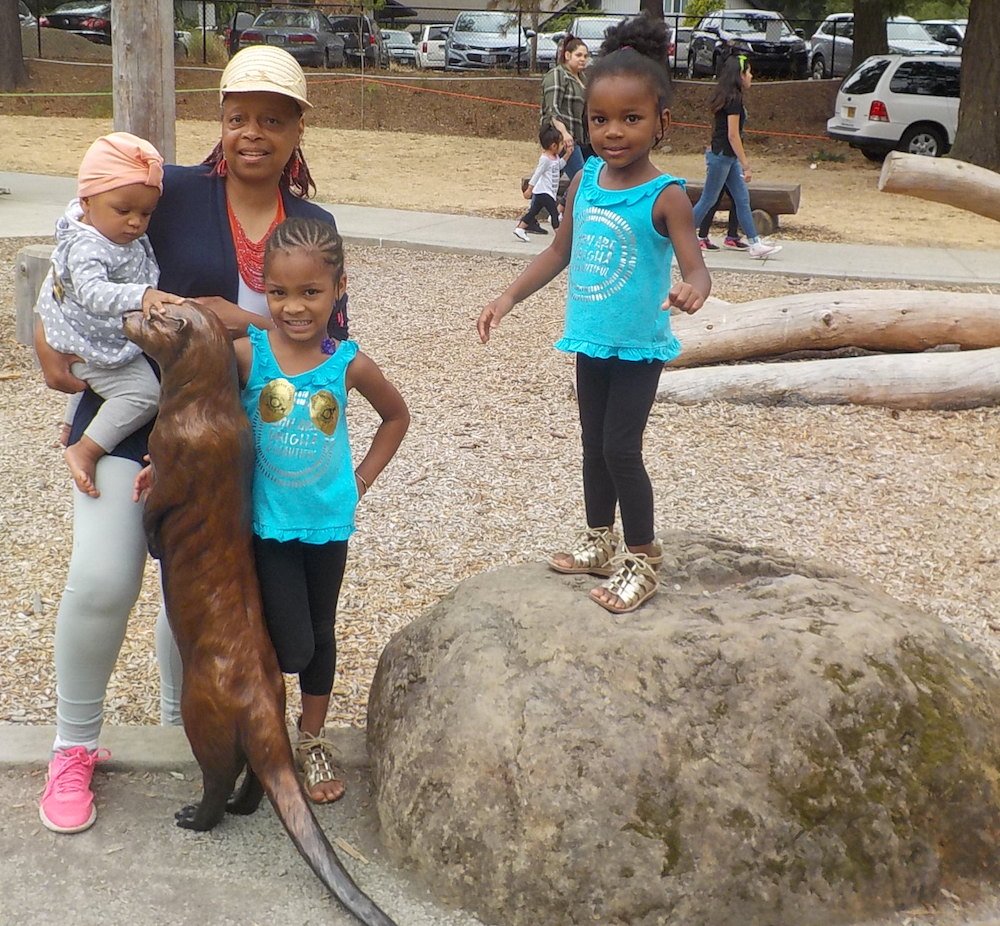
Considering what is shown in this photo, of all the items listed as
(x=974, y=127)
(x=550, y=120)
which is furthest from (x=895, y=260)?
(x=974, y=127)

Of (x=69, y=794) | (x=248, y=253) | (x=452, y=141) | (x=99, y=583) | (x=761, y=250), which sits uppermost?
(x=248, y=253)

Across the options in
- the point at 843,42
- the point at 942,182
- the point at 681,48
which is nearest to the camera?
the point at 942,182

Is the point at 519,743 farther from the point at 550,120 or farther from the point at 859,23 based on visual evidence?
the point at 859,23

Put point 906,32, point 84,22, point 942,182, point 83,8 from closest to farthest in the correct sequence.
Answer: point 942,182
point 906,32
point 84,22
point 83,8

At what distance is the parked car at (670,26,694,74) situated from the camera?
26.8m

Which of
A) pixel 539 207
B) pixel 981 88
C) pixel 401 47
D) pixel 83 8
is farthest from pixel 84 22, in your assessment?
pixel 539 207

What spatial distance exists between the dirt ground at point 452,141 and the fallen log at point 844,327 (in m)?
5.56

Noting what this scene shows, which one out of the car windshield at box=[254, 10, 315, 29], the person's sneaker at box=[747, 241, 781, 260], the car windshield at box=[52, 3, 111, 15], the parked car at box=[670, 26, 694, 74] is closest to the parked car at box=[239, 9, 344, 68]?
the car windshield at box=[254, 10, 315, 29]

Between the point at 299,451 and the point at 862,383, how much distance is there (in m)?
4.68

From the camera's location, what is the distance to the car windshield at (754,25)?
2853 centimetres

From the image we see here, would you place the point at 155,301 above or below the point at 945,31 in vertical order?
below

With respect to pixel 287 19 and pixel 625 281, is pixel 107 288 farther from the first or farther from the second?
pixel 287 19

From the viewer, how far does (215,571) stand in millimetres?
2652

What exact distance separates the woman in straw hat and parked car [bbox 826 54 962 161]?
1738cm
